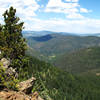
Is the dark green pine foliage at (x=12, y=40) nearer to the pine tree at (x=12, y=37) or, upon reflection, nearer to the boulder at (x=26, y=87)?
the pine tree at (x=12, y=37)

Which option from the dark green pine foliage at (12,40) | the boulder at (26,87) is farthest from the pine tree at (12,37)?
the boulder at (26,87)

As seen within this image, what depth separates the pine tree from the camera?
36656mm

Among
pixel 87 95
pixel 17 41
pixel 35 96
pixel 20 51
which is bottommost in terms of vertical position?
pixel 87 95

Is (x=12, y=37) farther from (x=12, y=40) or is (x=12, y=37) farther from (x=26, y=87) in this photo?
(x=26, y=87)

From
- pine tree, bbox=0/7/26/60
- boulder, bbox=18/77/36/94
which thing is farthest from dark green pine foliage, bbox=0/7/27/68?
boulder, bbox=18/77/36/94

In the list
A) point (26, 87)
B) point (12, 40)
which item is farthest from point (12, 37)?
point (26, 87)

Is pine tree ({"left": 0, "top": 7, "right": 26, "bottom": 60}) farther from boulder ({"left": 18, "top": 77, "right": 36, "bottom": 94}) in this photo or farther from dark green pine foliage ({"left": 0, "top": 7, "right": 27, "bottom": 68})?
boulder ({"left": 18, "top": 77, "right": 36, "bottom": 94})

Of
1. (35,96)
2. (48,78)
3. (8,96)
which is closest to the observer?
(8,96)

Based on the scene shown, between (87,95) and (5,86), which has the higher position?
(5,86)

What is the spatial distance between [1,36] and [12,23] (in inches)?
182

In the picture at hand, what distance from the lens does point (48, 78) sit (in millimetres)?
186625

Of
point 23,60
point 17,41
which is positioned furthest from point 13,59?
point 17,41

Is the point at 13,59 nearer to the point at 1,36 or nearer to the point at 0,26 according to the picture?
the point at 1,36

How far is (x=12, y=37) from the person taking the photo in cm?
3753
